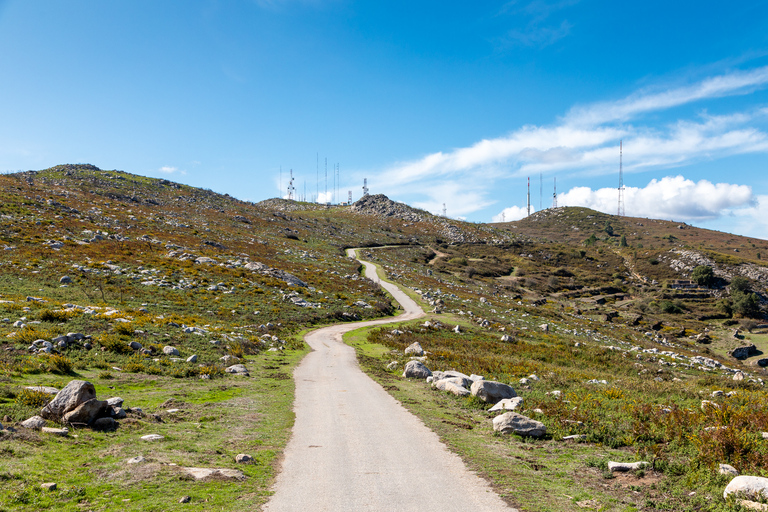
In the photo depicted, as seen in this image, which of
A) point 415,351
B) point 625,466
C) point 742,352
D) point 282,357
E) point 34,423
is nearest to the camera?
point 625,466

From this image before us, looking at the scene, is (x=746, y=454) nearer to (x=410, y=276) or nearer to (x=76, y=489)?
(x=76, y=489)

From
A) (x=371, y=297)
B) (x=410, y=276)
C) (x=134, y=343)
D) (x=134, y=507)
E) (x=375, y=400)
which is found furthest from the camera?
(x=410, y=276)

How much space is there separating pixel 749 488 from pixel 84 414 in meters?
15.0

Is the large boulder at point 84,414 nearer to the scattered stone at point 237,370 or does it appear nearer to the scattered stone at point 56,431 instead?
the scattered stone at point 56,431

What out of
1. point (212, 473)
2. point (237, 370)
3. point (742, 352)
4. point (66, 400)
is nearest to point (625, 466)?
point (212, 473)

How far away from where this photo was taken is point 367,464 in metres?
9.34

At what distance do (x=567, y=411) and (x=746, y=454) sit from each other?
483 centimetres

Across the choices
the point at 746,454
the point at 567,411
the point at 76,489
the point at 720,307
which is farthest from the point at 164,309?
the point at 720,307

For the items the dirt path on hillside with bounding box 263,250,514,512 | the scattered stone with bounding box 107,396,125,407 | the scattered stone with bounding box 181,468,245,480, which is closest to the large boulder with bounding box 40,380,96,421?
the scattered stone with bounding box 107,396,125,407

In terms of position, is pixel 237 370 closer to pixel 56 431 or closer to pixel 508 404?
pixel 56 431

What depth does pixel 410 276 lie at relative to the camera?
245ft

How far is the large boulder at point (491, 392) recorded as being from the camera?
1538 centimetres

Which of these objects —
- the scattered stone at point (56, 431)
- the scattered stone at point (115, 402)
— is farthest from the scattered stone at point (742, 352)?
Result: the scattered stone at point (56, 431)

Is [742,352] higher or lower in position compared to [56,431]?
lower
